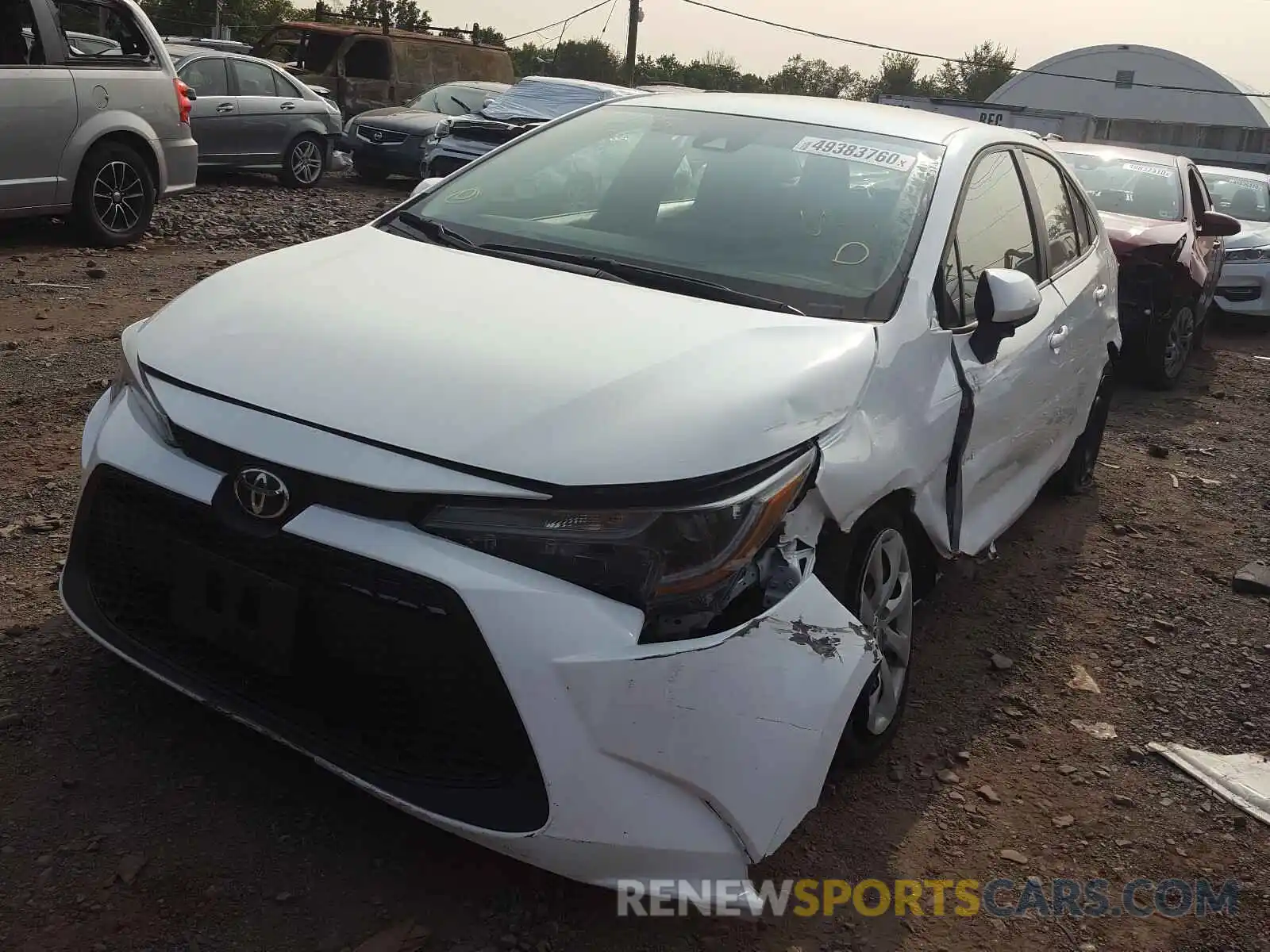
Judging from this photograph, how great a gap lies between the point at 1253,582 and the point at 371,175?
41.2 ft

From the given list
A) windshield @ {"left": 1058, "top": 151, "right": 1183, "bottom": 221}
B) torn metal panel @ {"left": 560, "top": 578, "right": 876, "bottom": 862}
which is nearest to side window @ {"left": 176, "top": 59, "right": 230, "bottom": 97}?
windshield @ {"left": 1058, "top": 151, "right": 1183, "bottom": 221}

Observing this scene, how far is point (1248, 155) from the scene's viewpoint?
156 feet

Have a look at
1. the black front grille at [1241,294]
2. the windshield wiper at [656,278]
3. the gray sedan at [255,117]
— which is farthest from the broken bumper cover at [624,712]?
the gray sedan at [255,117]

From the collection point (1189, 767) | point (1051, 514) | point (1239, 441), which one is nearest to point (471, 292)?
point (1189, 767)

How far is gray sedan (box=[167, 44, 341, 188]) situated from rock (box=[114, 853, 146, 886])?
10928mm

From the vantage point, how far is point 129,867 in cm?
235

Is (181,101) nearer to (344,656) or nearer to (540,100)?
(540,100)

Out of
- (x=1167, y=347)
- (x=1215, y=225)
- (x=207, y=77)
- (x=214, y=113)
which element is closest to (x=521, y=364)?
(x=1167, y=347)

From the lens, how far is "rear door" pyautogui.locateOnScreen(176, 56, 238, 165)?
12.0m

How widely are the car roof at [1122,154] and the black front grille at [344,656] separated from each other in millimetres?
8282

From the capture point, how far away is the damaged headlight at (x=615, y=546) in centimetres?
209

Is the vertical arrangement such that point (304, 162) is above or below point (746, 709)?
below

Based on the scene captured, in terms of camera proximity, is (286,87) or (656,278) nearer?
(656,278)

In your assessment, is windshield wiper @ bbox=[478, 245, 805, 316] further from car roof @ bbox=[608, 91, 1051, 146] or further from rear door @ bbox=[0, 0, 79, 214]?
rear door @ bbox=[0, 0, 79, 214]
